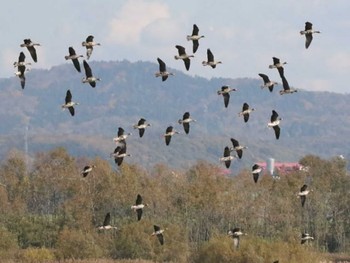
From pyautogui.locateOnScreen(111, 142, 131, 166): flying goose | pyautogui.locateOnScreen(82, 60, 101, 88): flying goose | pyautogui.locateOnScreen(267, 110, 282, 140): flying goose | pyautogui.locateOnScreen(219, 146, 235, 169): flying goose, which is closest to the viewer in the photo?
pyautogui.locateOnScreen(82, 60, 101, 88): flying goose

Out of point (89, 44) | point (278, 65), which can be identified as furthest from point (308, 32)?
point (89, 44)

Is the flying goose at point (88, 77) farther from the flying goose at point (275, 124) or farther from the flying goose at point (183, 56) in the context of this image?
the flying goose at point (275, 124)

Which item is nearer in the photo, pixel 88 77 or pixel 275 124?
pixel 88 77

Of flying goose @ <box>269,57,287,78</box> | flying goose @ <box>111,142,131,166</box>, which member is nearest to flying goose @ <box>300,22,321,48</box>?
flying goose @ <box>269,57,287,78</box>

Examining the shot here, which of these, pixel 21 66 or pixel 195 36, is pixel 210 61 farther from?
pixel 21 66

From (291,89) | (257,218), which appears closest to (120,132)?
(291,89)

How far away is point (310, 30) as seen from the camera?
32.9 meters

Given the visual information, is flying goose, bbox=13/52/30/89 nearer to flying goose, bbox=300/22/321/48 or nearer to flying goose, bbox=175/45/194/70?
flying goose, bbox=175/45/194/70

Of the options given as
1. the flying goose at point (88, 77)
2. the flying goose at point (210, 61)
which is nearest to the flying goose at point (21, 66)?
the flying goose at point (88, 77)

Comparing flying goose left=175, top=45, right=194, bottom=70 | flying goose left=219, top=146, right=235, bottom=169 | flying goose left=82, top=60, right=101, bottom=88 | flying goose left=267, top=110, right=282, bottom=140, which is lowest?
flying goose left=219, top=146, right=235, bottom=169

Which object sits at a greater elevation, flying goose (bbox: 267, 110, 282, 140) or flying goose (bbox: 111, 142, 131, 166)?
flying goose (bbox: 267, 110, 282, 140)

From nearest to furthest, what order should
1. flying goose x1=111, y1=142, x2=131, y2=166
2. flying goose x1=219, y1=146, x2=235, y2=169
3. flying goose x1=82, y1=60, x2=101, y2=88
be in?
flying goose x1=82, y1=60, x2=101, y2=88, flying goose x1=111, y1=142, x2=131, y2=166, flying goose x1=219, y1=146, x2=235, y2=169

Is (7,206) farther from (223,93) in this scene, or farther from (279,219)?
(223,93)

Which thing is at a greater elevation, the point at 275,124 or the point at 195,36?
the point at 195,36
